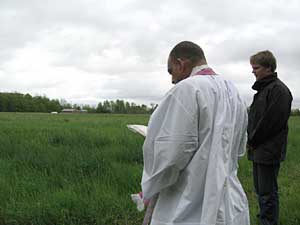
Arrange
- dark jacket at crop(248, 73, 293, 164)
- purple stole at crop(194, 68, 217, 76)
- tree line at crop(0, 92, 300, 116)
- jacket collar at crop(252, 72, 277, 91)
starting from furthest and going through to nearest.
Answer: tree line at crop(0, 92, 300, 116)
jacket collar at crop(252, 72, 277, 91)
dark jacket at crop(248, 73, 293, 164)
purple stole at crop(194, 68, 217, 76)

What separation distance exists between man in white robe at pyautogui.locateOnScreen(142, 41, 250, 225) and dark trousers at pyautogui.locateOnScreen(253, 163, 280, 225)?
1883 mm

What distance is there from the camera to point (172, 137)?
6.01ft

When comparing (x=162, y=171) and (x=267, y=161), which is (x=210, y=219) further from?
(x=267, y=161)

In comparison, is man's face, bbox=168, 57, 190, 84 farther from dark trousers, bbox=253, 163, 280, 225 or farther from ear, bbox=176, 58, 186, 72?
dark trousers, bbox=253, 163, 280, 225

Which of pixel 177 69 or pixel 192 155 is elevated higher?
pixel 177 69

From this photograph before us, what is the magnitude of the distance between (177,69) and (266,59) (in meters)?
1.99

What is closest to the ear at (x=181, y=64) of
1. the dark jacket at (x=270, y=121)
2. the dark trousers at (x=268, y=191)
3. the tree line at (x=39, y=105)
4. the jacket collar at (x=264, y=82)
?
the dark jacket at (x=270, y=121)

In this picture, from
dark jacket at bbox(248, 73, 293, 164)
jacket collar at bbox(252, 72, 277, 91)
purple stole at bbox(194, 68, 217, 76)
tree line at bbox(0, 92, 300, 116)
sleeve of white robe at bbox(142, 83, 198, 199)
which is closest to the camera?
sleeve of white robe at bbox(142, 83, 198, 199)

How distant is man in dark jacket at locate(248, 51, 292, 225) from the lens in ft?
12.1

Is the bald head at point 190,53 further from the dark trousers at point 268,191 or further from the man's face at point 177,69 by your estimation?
the dark trousers at point 268,191

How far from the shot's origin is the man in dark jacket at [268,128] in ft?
12.1

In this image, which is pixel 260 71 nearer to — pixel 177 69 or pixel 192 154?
pixel 177 69

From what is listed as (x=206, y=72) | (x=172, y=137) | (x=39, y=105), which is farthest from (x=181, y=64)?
(x=39, y=105)

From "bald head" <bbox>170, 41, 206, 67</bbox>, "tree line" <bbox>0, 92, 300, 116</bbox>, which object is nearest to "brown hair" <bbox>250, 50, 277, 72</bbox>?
"bald head" <bbox>170, 41, 206, 67</bbox>
